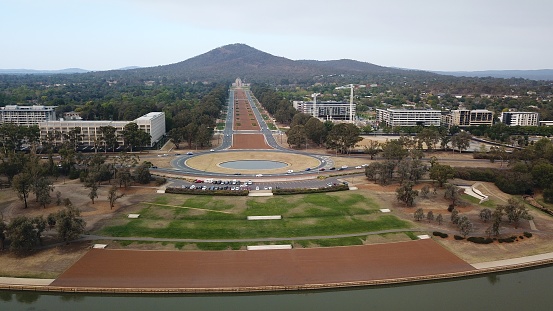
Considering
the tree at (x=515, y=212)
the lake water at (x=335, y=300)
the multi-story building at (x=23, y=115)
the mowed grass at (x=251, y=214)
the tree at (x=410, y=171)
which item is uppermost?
the multi-story building at (x=23, y=115)

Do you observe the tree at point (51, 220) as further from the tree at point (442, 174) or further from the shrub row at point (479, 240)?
the tree at point (442, 174)

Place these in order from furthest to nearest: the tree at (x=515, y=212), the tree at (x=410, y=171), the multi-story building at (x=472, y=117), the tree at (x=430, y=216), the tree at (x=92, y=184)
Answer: the multi-story building at (x=472, y=117) < the tree at (x=410, y=171) < the tree at (x=92, y=184) < the tree at (x=430, y=216) < the tree at (x=515, y=212)

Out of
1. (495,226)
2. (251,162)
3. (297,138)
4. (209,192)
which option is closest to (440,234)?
(495,226)

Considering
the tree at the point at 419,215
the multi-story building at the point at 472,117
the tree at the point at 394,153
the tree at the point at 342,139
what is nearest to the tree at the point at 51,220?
the tree at the point at 419,215

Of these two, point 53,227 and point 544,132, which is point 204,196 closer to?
point 53,227

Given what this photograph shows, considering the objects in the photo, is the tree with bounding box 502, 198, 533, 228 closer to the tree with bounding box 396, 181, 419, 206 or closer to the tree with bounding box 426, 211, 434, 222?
the tree with bounding box 426, 211, 434, 222

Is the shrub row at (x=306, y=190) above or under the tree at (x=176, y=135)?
under

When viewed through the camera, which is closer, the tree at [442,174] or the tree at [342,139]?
the tree at [442,174]

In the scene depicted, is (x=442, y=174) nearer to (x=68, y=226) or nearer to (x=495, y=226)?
(x=495, y=226)
